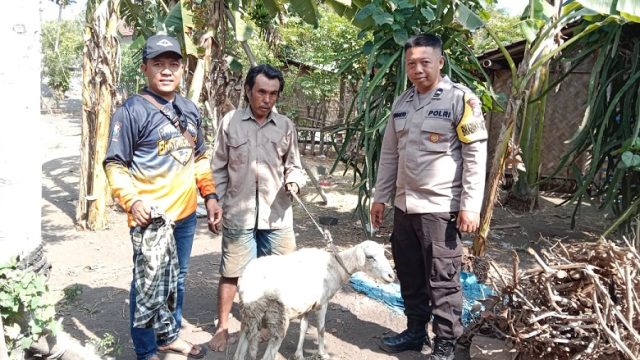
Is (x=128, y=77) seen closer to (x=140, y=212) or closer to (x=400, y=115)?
(x=400, y=115)

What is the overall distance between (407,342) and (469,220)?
106 centimetres

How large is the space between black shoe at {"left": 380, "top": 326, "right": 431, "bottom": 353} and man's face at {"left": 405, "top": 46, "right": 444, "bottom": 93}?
5.64 feet

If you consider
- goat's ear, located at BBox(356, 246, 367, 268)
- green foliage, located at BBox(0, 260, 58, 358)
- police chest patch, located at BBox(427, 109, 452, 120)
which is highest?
police chest patch, located at BBox(427, 109, 452, 120)

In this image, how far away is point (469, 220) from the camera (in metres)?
3.03

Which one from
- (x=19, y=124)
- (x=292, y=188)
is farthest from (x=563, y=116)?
(x=19, y=124)

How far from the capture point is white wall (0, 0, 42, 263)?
7.96 feet

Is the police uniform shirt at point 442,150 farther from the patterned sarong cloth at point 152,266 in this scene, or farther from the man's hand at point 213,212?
the patterned sarong cloth at point 152,266

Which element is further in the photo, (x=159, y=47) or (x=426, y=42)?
(x=426, y=42)

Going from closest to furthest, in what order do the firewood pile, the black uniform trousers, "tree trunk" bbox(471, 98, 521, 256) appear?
the firewood pile < the black uniform trousers < "tree trunk" bbox(471, 98, 521, 256)

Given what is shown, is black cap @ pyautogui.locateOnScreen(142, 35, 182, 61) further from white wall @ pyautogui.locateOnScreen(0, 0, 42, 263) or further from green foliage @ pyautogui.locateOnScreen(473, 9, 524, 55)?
green foliage @ pyautogui.locateOnScreen(473, 9, 524, 55)

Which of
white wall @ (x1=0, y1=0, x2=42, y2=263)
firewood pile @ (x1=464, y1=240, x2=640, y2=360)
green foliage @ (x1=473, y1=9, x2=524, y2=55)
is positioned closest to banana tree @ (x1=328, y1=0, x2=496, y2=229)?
firewood pile @ (x1=464, y1=240, x2=640, y2=360)

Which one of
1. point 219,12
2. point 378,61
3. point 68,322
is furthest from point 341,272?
point 219,12

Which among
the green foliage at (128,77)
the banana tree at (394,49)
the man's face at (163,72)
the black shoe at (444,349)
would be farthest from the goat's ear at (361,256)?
the green foliage at (128,77)

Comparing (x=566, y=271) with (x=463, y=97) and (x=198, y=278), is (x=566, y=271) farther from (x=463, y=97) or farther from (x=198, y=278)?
(x=198, y=278)
